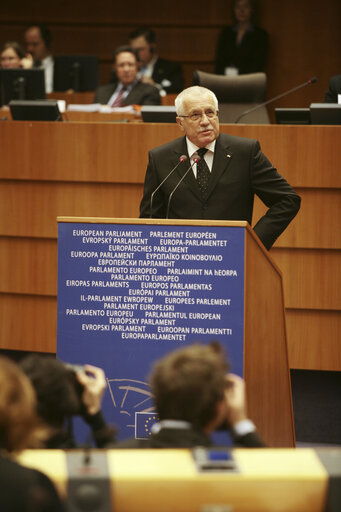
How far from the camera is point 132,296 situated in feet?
9.94

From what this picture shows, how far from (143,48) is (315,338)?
4.26m

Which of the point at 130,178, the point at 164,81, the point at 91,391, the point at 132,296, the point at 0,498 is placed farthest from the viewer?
the point at 164,81

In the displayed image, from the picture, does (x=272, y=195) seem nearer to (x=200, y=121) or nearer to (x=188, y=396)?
(x=200, y=121)

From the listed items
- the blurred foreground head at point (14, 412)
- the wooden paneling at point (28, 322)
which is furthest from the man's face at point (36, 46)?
the blurred foreground head at point (14, 412)

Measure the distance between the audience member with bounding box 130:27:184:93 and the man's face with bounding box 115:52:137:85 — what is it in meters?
0.74

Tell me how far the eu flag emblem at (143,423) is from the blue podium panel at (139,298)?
10mm

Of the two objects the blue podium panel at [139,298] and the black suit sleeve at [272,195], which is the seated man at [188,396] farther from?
the black suit sleeve at [272,195]

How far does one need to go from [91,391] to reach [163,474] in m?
0.68

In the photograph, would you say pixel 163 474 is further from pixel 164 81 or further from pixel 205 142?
pixel 164 81

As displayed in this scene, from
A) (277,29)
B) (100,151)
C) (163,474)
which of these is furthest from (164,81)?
(163,474)

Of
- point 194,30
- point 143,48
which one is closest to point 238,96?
point 143,48

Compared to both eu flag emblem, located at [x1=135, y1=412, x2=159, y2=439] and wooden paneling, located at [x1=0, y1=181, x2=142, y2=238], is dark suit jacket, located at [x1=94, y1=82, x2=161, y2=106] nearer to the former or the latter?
wooden paneling, located at [x1=0, y1=181, x2=142, y2=238]

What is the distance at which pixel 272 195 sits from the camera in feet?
12.1

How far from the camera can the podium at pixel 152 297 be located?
2.94m
